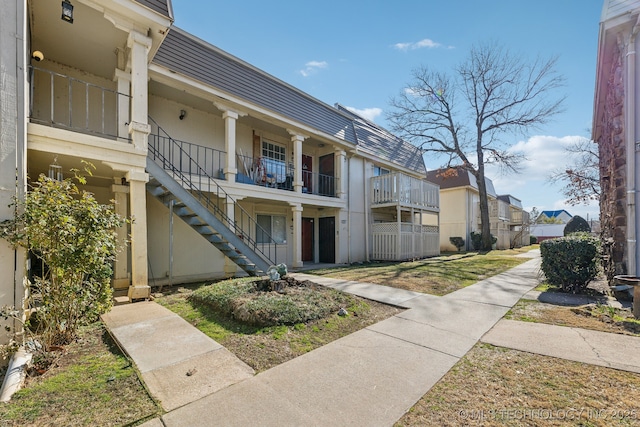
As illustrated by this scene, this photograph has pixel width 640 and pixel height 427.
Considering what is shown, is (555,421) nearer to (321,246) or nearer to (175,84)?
(175,84)

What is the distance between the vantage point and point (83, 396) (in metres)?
2.51

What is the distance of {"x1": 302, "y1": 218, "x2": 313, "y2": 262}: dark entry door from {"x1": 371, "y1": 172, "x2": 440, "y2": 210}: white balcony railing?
10.8ft

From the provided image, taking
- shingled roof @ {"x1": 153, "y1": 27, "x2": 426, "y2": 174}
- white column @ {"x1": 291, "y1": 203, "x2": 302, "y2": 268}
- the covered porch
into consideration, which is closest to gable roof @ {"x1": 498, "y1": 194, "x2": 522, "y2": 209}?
the covered porch

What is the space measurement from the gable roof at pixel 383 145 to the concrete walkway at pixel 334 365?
10.2m

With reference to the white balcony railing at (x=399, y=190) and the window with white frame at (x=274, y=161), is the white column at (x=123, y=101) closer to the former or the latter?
the window with white frame at (x=274, y=161)

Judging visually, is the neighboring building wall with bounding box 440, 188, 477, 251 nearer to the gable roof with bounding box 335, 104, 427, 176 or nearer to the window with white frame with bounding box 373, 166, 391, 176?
the gable roof with bounding box 335, 104, 427, 176

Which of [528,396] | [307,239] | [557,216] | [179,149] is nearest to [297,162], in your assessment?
[179,149]

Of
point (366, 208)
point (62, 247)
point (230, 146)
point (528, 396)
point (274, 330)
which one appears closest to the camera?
point (528, 396)

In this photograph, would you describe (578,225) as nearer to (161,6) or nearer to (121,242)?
(161,6)

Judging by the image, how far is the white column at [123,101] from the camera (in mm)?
6242

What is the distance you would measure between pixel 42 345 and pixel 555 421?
506 cm

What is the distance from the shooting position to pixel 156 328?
4176 mm

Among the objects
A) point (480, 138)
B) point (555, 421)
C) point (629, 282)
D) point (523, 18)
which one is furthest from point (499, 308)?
point (480, 138)

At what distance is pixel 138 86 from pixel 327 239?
903cm
